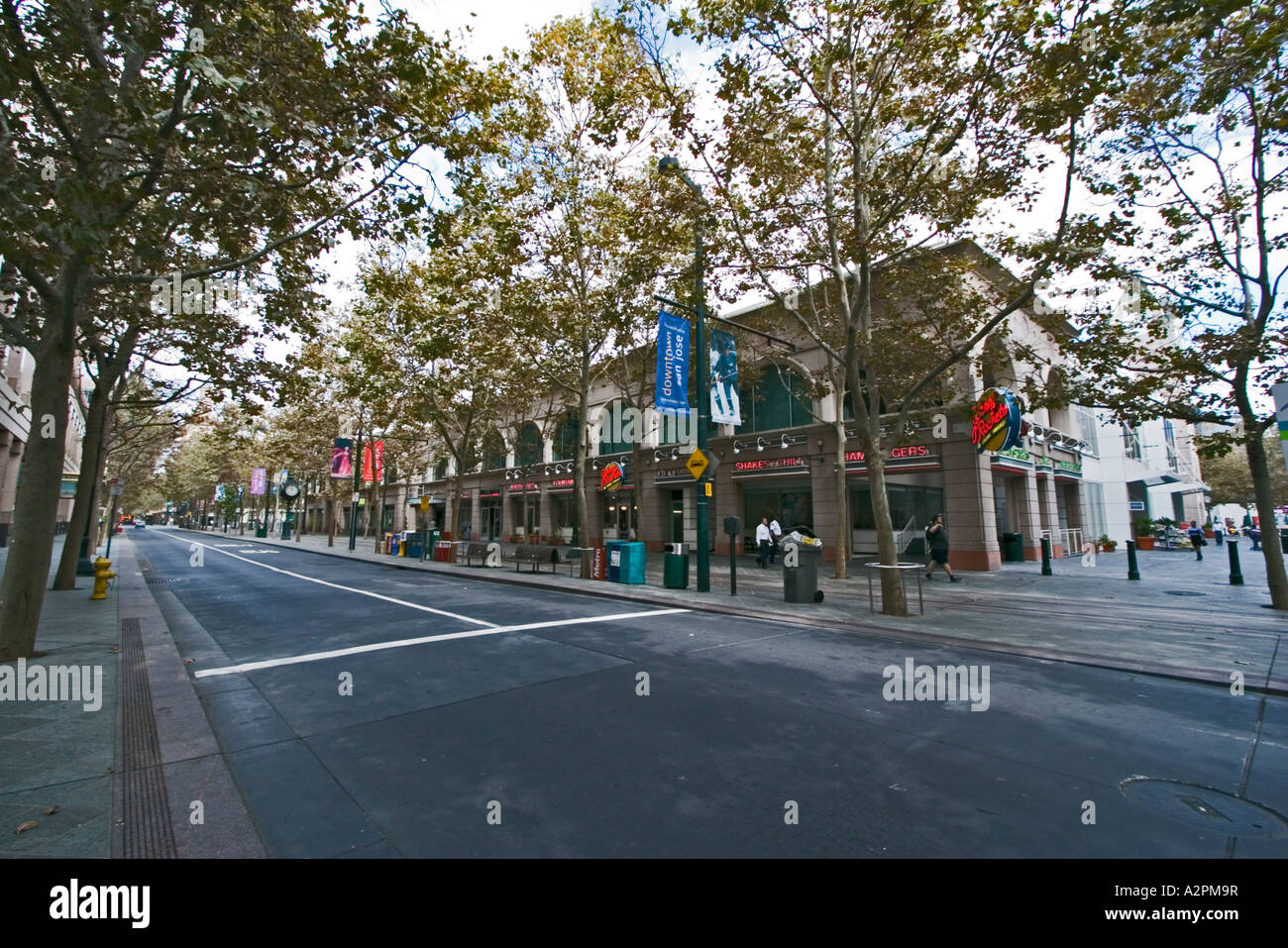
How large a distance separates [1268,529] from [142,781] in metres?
16.4

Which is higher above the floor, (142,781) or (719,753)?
(142,781)

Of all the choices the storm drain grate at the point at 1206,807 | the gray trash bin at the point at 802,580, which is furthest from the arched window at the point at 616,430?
the storm drain grate at the point at 1206,807

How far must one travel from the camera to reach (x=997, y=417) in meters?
15.2

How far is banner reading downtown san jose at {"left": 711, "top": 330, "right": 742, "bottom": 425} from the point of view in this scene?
15.6 metres

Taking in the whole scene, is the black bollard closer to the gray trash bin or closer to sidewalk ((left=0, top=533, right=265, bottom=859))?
the gray trash bin

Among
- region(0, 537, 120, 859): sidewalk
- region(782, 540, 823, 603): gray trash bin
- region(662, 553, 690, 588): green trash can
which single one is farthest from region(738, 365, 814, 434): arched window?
region(0, 537, 120, 859): sidewalk

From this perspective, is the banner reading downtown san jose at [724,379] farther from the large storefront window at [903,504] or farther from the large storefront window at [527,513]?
the large storefront window at [527,513]

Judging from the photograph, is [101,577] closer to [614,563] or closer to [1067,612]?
[614,563]

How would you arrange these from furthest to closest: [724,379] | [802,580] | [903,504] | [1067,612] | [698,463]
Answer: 1. [903,504]
2. [724,379]
3. [698,463]
4. [802,580]
5. [1067,612]

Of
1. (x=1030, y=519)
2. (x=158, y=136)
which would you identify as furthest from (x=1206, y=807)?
(x=1030, y=519)
